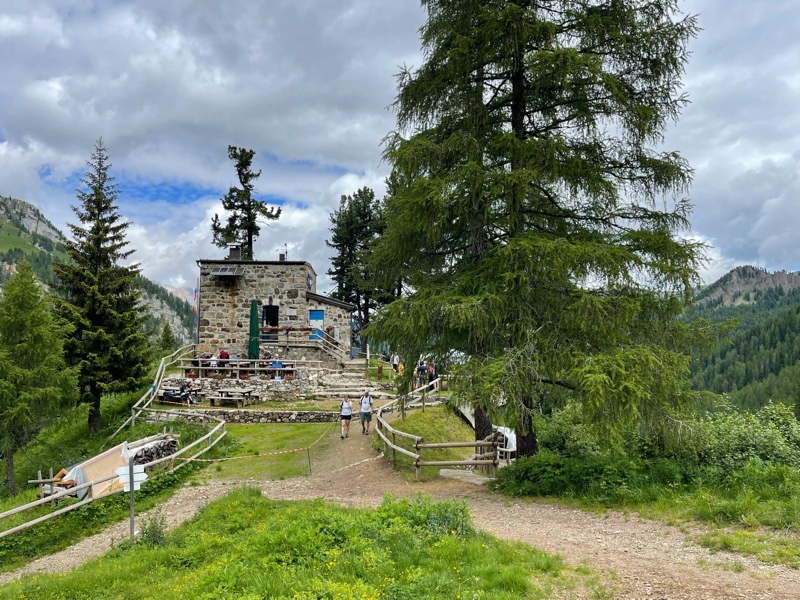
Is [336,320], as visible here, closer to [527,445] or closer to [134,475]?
[527,445]

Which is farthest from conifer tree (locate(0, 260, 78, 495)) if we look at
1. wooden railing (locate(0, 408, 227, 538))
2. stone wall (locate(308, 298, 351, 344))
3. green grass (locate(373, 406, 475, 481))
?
stone wall (locate(308, 298, 351, 344))

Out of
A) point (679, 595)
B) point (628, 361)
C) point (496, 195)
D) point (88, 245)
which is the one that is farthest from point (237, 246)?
point (679, 595)

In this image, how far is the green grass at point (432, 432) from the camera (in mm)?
16469

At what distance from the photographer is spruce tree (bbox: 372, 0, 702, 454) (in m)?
9.40

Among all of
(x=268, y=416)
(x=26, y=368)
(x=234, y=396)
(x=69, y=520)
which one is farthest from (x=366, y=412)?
(x=26, y=368)

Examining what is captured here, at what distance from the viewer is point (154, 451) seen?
16.2 m

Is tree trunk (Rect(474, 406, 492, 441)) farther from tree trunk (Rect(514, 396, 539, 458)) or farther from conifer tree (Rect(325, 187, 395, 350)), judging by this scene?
conifer tree (Rect(325, 187, 395, 350))

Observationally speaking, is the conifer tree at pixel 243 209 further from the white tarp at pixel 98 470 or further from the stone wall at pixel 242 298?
the white tarp at pixel 98 470

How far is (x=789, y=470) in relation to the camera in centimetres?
849

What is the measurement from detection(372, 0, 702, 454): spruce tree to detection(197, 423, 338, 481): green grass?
22.6 feet

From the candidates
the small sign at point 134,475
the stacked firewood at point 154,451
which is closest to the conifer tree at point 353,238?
the stacked firewood at point 154,451

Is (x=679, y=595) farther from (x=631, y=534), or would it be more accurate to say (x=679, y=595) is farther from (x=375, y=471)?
(x=375, y=471)

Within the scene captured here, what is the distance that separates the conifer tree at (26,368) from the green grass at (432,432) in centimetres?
1123

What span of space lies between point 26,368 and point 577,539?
1843cm
